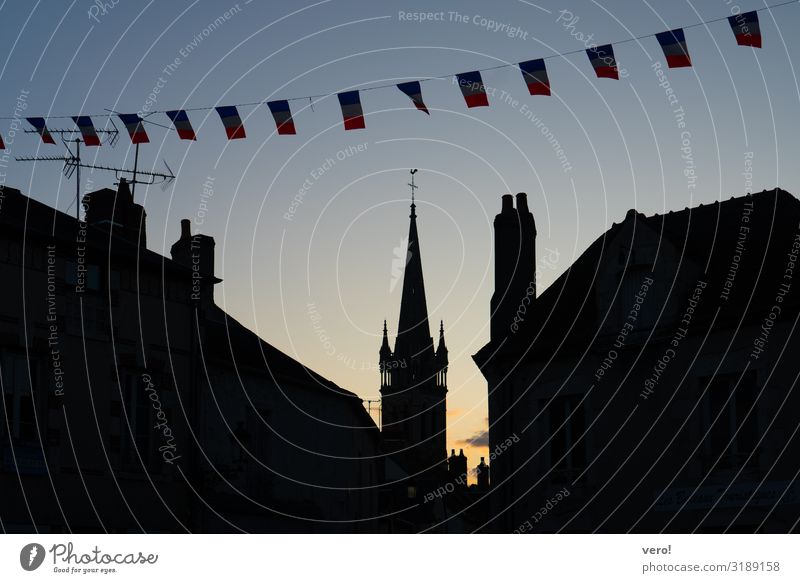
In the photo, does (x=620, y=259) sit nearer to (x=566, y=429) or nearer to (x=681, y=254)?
(x=681, y=254)

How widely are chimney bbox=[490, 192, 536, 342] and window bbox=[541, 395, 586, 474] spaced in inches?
89.3

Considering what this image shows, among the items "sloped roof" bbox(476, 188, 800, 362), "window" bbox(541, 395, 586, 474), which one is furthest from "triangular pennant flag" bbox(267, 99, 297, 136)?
"window" bbox(541, 395, 586, 474)

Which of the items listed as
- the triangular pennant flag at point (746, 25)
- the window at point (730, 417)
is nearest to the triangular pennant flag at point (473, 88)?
the triangular pennant flag at point (746, 25)

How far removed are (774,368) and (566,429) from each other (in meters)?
5.04

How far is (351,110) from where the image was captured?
67.8 feet

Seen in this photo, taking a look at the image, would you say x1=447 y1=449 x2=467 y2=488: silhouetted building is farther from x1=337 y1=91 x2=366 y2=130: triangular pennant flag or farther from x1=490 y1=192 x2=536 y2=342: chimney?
x1=337 y1=91 x2=366 y2=130: triangular pennant flag

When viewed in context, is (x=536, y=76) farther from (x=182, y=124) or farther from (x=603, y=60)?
(x=182, y=124)

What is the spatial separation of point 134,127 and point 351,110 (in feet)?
12.5

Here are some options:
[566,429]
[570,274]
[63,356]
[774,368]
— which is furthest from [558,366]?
[63,356]

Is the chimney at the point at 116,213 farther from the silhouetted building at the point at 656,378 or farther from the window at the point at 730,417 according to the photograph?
the window at the point at 730,417

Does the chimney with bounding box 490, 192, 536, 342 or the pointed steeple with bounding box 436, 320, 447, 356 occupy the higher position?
the pointed steeple with bounding box 436, 320, 447, 356

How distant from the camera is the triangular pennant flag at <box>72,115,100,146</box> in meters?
21.7

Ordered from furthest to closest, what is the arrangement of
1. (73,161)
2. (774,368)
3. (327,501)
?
(327,501) → (73,161) → (774,368)

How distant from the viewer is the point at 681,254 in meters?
25.2
